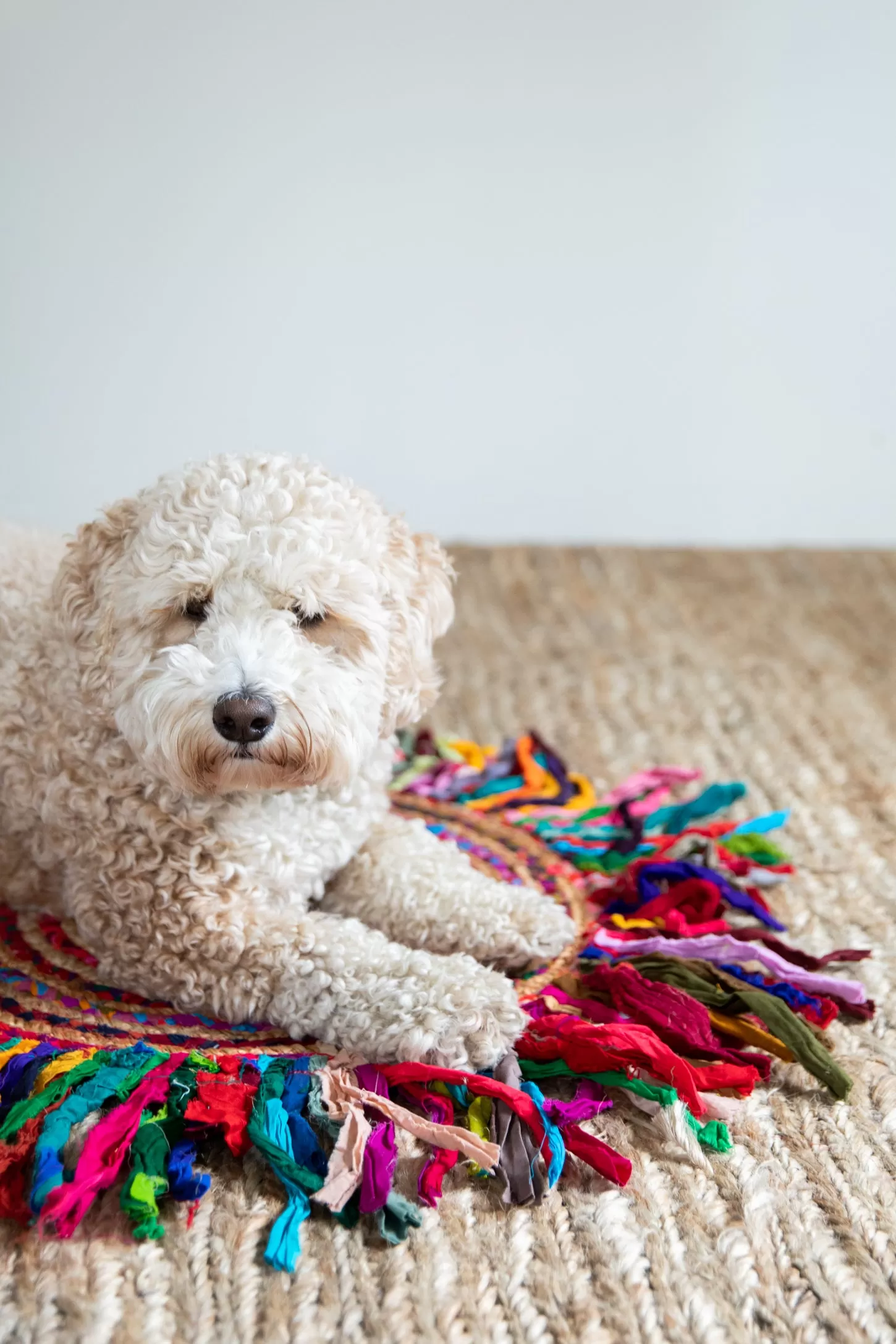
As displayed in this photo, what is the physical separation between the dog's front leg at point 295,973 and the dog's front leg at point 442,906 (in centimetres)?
11

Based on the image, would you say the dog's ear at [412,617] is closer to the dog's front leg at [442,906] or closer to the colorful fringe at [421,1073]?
the dog's front leg at [442,906]

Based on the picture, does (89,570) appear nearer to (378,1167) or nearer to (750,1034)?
(378,1167)

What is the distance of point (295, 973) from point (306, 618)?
1.21 ft

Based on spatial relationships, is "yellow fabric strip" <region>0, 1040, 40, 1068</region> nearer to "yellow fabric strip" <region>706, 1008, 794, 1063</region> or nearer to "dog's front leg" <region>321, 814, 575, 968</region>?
"dog's front leg" <region>321, 814, 575, 968</region>

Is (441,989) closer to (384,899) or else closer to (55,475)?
(384,899)

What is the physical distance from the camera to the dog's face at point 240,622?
1.26 meters

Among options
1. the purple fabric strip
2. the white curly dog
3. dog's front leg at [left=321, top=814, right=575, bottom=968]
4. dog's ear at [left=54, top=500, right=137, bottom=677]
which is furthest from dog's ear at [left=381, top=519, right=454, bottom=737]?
the purple fabric strip

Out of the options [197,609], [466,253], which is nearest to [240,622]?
[197,609]

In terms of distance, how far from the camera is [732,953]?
1.52m

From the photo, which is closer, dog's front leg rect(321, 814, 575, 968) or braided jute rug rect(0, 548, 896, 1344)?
braided jute rug rect(0, 548, 896, 1344)

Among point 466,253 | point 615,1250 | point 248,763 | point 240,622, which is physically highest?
point 466,253

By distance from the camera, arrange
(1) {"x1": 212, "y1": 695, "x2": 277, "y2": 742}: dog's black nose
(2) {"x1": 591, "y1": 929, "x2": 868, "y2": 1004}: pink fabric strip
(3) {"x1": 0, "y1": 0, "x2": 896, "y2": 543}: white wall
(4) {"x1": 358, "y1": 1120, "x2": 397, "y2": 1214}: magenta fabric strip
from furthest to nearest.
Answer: (3) {"x1": 0, "y1": 0, "x2": 896, "y2": 543}: white wall < (2) {"x1": 591, "y1": 929, "x2": 868, "y2": 1004}: pink fabric strip < (1) {"x1": 212, "y1": 695, "x2": 277, "y2": 742}: dog's black nose < (4) {"x1": 358, "y1": 1120, "x2": 397, "y2": 1214}: magenta fabric strip

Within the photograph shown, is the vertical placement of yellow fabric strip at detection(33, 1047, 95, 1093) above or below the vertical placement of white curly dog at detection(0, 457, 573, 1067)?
below

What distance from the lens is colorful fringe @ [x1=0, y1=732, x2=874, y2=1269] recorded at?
3.79ft
